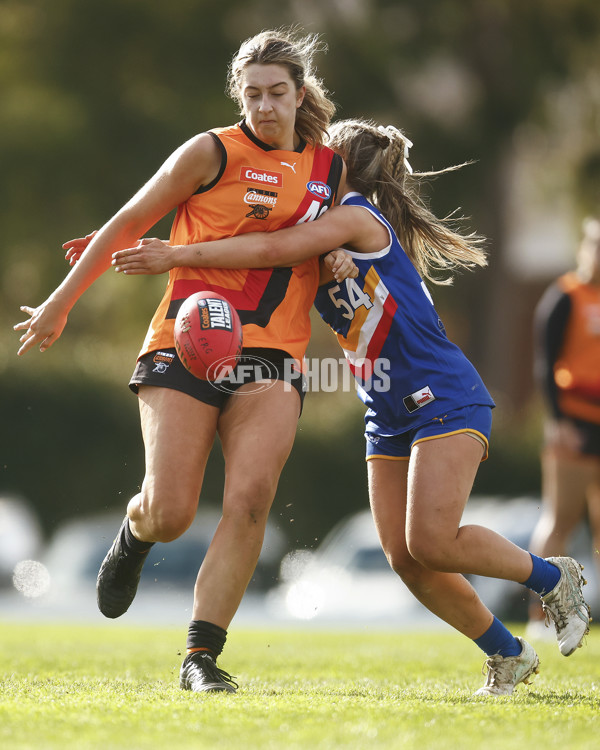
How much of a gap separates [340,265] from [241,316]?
432 millimetres

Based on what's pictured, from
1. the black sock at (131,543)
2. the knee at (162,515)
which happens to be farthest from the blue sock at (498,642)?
the black sock at (131,543)

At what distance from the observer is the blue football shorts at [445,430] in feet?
14.5

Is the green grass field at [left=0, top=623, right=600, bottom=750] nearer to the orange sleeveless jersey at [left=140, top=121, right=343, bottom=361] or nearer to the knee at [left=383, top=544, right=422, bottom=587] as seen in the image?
the knee at [left=383, top=544, right=422, bottom=587]

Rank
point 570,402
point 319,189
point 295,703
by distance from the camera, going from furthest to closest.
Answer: point 570,402 → point 319,189 → point 295,703

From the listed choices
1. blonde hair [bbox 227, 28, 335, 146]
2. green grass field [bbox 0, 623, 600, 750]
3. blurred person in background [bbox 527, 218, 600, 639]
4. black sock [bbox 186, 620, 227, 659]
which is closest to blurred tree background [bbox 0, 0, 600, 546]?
blurred person in background [bbox 527, 218, 600, 639]

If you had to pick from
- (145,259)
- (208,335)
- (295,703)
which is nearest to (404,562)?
(295,703)

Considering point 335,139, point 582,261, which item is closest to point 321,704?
point 335,139

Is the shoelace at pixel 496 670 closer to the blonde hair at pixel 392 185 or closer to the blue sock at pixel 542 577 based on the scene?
the blue sock at pixel 542 577

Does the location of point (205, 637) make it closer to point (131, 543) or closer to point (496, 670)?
point (131, 543)

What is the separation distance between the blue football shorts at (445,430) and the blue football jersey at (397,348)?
3 cm

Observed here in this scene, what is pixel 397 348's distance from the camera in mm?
4562

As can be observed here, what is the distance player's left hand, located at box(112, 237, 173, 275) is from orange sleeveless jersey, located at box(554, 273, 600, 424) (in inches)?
166

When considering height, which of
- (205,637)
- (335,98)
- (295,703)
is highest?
(335,98)

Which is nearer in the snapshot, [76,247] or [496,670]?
[496,670]
